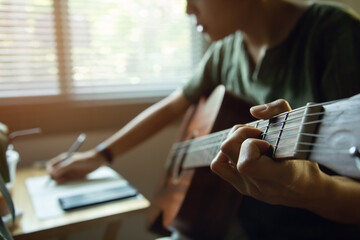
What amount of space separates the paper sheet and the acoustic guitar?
0.67 feet

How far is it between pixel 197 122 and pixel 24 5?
837mm

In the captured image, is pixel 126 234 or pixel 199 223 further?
pixel 126 234

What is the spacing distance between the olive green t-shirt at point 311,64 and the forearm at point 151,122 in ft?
1.00

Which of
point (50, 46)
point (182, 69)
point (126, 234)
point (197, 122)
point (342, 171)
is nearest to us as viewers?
point (342, 171)

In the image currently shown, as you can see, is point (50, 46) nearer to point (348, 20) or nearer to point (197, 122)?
point (197, 122)

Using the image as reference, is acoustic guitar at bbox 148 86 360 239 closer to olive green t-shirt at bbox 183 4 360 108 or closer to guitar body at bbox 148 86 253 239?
guitar body at bbox 148 86 253 239

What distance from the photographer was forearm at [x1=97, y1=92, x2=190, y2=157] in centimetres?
135

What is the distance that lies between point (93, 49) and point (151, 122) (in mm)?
439

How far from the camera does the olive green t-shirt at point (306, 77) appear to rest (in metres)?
0.84

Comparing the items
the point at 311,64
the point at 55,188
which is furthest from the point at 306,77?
the point at 55,188

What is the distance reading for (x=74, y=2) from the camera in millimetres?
Answer: 1467

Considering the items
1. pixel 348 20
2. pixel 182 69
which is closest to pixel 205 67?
pixel 182 69

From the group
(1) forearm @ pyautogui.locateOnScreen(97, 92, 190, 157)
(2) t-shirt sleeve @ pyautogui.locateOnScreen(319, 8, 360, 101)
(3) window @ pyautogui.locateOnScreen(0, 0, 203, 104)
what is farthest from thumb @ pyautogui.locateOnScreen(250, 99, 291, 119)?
(3) window @ pyautogui.locateOnScreen(0, 0, 203, 104)

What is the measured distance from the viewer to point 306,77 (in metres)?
0.91
